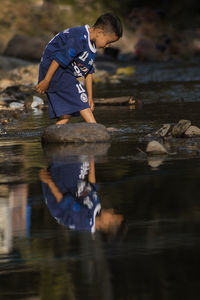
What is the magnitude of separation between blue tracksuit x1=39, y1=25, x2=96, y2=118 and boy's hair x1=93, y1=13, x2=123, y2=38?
8.8 inches

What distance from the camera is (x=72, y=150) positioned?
932 centimetres

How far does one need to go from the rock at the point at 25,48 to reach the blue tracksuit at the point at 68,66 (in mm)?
23615

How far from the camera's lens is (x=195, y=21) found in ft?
161

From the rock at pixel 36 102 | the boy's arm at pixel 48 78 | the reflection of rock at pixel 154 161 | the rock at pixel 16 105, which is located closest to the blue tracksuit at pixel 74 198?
the reflection of rock at pixel 154 161

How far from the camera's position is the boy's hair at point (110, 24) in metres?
A: 9.89

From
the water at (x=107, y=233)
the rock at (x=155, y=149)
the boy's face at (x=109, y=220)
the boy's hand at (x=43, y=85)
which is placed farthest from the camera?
the boy's hand at (x=43, y=85)

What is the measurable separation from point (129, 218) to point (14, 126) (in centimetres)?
702

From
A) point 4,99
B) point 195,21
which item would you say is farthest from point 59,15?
point 4,99

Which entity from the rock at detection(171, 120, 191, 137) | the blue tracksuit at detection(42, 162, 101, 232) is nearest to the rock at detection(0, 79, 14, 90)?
the rock at detection(171, 120, 191, 137)

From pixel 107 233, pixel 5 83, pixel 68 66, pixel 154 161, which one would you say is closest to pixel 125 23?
pixel 5 83

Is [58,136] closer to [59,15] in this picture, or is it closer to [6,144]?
[6,144]

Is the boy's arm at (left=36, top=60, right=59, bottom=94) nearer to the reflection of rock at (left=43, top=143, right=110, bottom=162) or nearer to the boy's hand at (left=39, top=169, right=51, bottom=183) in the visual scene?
the reflection of rock at (left=43, top=143, right=110, bottom=162)

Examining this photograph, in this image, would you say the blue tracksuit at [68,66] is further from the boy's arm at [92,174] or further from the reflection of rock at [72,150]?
the boy's arm at [92,174]

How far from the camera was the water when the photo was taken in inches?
164
